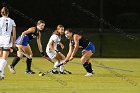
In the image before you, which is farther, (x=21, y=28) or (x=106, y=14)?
(x=106, y=14)

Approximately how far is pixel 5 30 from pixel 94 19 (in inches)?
678

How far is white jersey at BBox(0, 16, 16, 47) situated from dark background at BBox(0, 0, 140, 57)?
13.7 m

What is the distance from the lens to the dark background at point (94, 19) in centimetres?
3060

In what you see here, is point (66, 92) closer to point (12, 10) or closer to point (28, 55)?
point (28, 55)

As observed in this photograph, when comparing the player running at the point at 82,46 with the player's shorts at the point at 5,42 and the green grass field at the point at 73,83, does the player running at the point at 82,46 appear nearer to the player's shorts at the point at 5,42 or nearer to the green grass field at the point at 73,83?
the green grass field at the point at 73,83

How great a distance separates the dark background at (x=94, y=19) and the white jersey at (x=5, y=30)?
45.0ft

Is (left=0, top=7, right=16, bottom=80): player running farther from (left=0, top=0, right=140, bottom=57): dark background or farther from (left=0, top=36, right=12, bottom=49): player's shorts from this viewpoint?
(left=0, top=0, right=140, bottom=57): dark background

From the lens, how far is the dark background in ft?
100

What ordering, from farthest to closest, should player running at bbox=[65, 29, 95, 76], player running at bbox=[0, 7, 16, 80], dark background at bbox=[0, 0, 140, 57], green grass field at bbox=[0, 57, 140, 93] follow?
dark background at bbox=[0, 0, 140, 57] → player running at bbox=[65, 29, 95, 76] → player running at bbox=[0, 7, 16, 80] → green grass field at bbox=[0, 57, 140, 93]

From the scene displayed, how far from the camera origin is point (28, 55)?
60.5 ft

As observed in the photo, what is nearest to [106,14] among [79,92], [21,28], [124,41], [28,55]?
[124,41]

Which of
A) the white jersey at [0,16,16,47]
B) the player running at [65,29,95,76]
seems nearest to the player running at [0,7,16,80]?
the white jersey at [0,16,16,47]

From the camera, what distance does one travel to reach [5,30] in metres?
15.6

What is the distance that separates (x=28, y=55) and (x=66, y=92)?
214 inches
